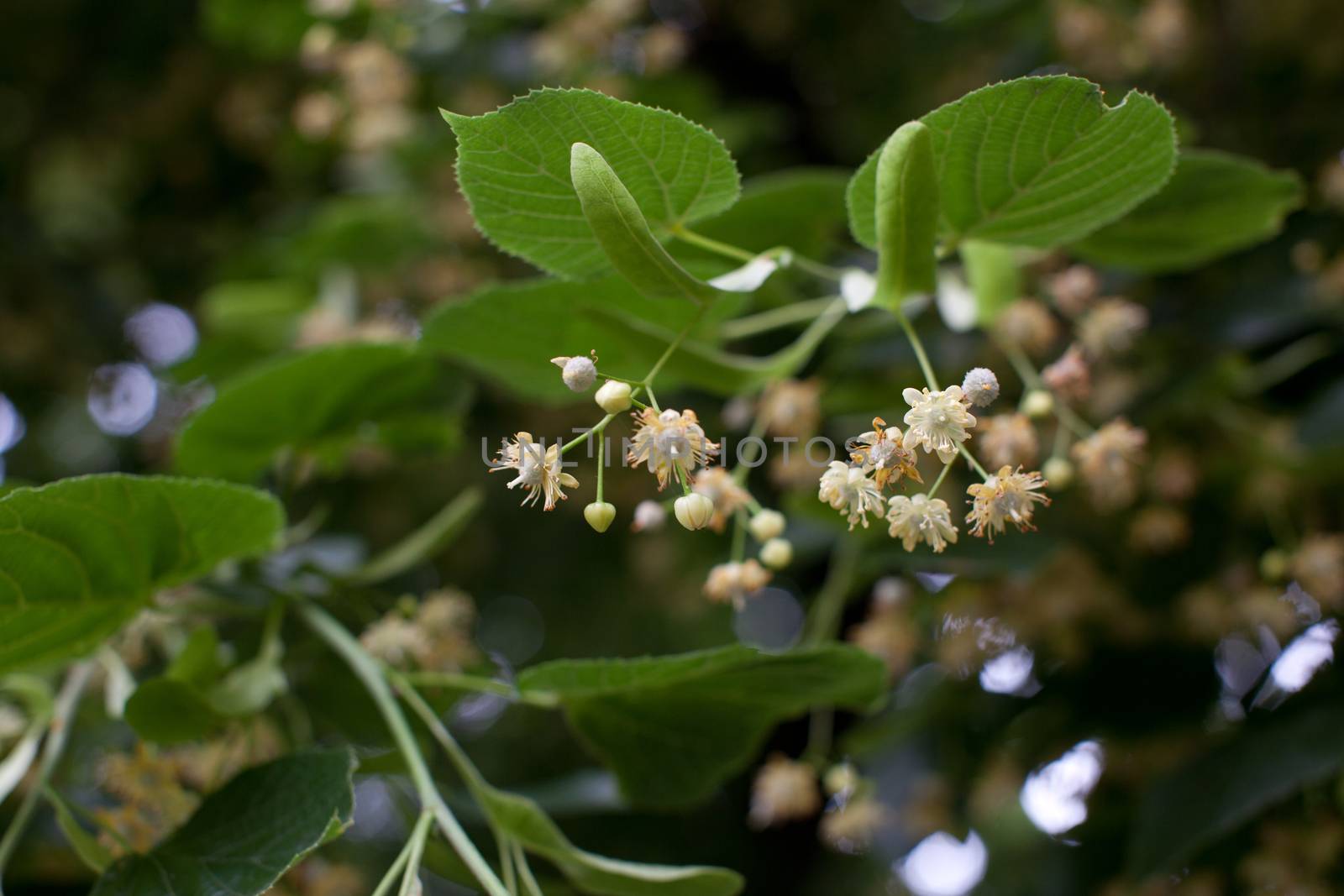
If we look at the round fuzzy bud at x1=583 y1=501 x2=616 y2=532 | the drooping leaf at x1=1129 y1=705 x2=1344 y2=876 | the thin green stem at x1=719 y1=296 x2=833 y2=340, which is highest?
the round fuzzy bud at x1=583 y1=501 x2=616 y2=532

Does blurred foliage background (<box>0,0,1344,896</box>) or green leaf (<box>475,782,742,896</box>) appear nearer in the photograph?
green leaf (<box>475,782,742,896</box>)

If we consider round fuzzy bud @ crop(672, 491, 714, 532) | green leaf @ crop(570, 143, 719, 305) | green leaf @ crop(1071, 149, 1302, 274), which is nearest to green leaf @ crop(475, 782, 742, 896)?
round fuzzy bud @ crop(672, 491, 714, 532)

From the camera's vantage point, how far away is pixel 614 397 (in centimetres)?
67

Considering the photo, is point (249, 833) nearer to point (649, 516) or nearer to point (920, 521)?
point (649, 516)

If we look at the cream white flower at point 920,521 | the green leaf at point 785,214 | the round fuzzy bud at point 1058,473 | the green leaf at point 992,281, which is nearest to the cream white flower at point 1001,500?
the cream white flower at point 920,521

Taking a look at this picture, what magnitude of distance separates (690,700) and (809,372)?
1.88 feet

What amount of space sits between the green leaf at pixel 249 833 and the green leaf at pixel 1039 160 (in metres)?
0.59

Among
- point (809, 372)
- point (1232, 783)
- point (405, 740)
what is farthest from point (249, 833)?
point (1232, 783)

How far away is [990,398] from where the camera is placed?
26.0 inches

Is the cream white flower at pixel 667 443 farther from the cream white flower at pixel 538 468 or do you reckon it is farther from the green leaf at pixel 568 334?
the green leaf at pixel 568 334

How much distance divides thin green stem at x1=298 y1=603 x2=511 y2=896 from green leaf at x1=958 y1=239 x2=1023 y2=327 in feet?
2.12

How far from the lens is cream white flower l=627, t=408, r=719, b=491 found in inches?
26.3

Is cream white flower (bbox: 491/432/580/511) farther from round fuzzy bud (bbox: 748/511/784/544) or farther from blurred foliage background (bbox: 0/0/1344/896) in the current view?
blurred foliage background (bbox: 0/0/1344/896)

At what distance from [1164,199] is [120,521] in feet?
3.16
